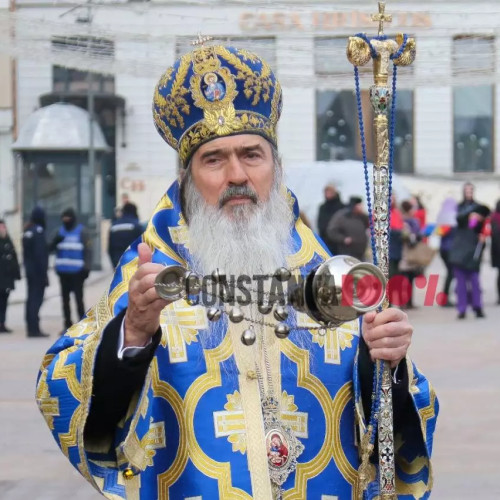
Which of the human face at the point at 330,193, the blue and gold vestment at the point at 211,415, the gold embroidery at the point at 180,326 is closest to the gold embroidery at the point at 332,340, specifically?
the blue and gold vestment at the point at 211,415

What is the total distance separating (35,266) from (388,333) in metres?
11.7

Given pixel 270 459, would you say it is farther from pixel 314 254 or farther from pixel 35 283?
pixel 35 283

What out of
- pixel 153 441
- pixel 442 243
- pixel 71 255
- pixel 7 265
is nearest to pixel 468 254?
pixel 442 243

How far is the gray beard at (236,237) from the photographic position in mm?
2820

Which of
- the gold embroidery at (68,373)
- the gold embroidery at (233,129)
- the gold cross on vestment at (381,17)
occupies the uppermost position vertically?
the gold cross on vestment at (381,17)

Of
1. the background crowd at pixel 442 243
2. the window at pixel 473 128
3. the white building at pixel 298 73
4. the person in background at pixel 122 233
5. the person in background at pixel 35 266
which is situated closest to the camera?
the white building at pixel 298 73

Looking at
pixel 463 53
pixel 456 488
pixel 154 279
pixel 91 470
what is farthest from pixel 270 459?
pixel 463 53

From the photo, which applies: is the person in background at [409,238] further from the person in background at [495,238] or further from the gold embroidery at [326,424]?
the gold embroidery at [326,424]

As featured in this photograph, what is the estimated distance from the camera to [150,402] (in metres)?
2.75

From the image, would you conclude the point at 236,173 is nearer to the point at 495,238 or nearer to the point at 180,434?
the point at 180,434

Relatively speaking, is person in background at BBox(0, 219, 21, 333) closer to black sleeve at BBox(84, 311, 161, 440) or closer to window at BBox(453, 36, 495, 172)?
black sleeve at BBox(84, 311, 161, 440)

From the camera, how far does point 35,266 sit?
13891 mm

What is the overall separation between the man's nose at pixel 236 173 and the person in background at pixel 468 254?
39.9 ft

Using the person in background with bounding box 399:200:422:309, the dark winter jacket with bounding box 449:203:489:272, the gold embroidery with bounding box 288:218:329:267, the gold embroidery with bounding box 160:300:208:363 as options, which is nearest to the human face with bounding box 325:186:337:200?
the person in background with bounding box 399:200:422:309
